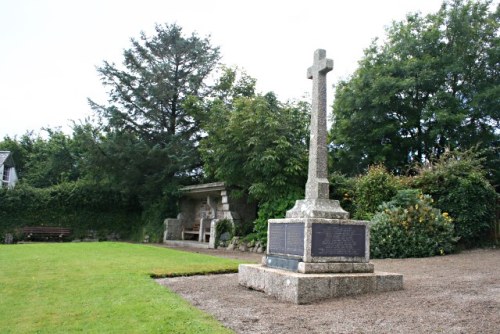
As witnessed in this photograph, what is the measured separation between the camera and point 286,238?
21.6 ft

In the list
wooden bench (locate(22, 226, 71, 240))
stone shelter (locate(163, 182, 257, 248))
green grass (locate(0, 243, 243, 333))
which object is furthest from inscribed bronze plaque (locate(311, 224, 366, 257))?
wooden bench (locate(22, 226, 71, 240))

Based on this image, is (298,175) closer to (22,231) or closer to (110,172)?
(110,172)

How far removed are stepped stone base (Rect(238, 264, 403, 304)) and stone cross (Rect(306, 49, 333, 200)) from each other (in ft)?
4.55

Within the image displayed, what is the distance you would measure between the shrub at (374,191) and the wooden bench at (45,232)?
16.8 m

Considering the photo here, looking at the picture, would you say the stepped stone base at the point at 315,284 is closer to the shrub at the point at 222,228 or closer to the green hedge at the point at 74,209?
the shrub at the point at 222,228

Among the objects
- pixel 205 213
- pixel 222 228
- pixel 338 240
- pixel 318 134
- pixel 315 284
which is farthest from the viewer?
pixel 205 213

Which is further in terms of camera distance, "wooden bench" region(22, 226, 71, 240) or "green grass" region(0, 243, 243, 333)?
"wooden bench" region(22, 226, 71, 240)

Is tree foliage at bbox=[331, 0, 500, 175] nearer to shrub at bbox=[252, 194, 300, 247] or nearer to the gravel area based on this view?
shrub at bbox=[252, 194, 300, 247]

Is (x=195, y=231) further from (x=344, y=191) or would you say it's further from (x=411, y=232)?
(x=411, y=232)

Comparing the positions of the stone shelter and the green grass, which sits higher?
the stone shelter

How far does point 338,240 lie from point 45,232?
65.3 ft

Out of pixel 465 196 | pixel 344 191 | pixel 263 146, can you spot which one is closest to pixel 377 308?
pixel 465 196

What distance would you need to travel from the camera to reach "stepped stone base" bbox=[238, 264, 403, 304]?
555 centimetres

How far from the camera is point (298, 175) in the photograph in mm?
14547
